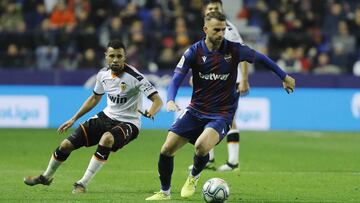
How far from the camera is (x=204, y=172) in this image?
40.5ft

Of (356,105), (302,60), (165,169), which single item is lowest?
(356,105)

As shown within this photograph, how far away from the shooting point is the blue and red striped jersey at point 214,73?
943 cm

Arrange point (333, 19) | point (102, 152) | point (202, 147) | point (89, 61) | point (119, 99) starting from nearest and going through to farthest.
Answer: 1. point (202, 147)
2. point (102, 152)
3. point (119, 99)
4. point (89, 61)
5. point (333, 19)

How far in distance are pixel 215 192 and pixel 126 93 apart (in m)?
2.12

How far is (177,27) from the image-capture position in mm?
23094

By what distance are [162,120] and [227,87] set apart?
1131cm

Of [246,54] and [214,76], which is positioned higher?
[246,54]

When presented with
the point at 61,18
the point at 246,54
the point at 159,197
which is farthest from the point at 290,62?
the point at 159,197

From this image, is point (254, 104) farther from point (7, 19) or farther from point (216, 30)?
point (216, 30)

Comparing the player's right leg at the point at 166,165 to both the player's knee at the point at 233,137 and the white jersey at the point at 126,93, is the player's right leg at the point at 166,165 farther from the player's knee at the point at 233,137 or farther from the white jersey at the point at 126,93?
the player's knee at the point at 233,137

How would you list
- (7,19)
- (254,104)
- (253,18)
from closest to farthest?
(254,104)
(7,19)
(253,18)

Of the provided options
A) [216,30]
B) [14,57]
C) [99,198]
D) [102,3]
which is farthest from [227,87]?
[102,3]

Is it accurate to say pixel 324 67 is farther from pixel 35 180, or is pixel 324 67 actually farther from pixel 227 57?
pixel 35 180

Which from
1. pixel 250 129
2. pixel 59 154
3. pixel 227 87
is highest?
pixel 227 87
